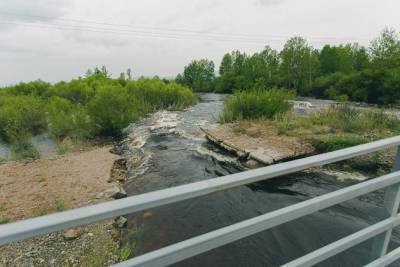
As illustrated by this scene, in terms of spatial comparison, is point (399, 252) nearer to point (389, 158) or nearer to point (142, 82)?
point (389, 158)

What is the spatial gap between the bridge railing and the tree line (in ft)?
44.3

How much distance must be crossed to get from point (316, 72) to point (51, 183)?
46352 millimetres

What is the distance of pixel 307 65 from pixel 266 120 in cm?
3654

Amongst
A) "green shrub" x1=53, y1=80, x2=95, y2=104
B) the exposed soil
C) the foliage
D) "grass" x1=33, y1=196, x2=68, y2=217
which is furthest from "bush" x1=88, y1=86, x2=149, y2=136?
"grass" x1=33, y1=196, x2=68, y2=217

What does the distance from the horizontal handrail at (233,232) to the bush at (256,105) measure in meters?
12.3

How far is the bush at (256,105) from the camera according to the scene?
13398 millimetres

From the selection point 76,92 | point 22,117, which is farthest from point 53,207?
point 76,92

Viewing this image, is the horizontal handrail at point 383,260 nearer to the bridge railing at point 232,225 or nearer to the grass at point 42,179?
the bridge railing at point 232,225

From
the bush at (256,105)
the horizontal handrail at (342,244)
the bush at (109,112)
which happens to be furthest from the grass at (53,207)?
the bush at (256,105)

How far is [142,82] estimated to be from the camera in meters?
22.5

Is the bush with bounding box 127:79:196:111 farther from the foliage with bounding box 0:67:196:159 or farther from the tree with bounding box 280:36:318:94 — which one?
the tree with bounding box 280:36:318:94

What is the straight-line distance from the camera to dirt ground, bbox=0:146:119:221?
543cm

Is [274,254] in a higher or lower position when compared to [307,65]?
lower

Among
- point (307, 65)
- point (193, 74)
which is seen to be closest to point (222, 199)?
point (307, 65)
